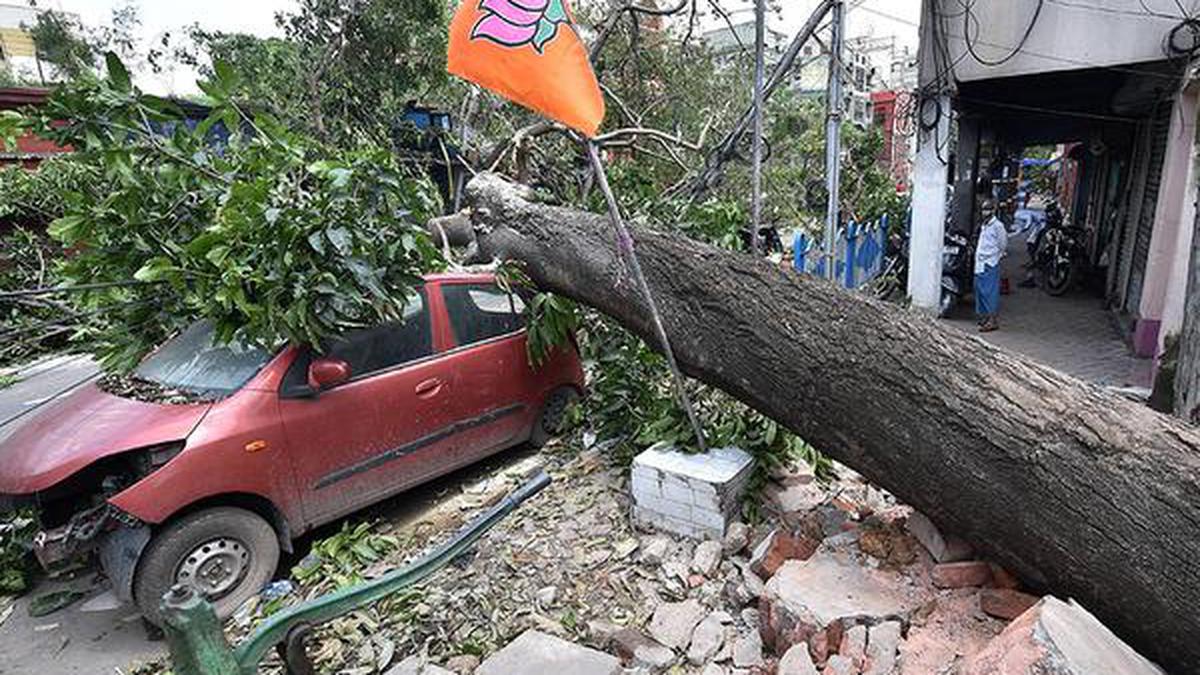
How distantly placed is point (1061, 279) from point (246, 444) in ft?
37.7

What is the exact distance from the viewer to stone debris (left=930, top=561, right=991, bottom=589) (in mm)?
2539

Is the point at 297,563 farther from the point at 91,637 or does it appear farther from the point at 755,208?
the point at 755,208

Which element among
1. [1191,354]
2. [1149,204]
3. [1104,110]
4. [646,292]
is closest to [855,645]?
[646,292]

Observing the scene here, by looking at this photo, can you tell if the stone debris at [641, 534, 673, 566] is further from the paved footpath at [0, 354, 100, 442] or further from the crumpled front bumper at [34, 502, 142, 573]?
the paved footpath at [0, 354, 100, 442]

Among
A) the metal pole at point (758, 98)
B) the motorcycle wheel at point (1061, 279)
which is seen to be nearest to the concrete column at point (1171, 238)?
the motorcycle wheel at point (1061, 279)

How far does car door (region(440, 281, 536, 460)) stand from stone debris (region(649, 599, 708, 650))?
2070 mm

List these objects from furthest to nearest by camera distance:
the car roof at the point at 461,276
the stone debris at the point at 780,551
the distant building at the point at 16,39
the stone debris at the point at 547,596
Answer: the distant building at the point at 16,39 → the car roof at the point at 461,276 → the stone debris at the point at 547,596 → the stone debris at the point at 780,551

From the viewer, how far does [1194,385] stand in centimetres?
318

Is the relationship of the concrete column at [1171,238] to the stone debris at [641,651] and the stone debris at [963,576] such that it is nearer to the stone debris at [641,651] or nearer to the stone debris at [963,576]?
the stone debris at [963,576]

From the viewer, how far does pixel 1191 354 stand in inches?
128

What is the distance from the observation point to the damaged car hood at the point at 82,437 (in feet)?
10.4

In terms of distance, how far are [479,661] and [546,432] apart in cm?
254

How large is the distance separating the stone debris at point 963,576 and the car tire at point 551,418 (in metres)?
3.03

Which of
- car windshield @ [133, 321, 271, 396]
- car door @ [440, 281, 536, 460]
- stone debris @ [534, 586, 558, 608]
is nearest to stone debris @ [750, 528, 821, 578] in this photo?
stone debris @ [534, 586, 558, 608]
